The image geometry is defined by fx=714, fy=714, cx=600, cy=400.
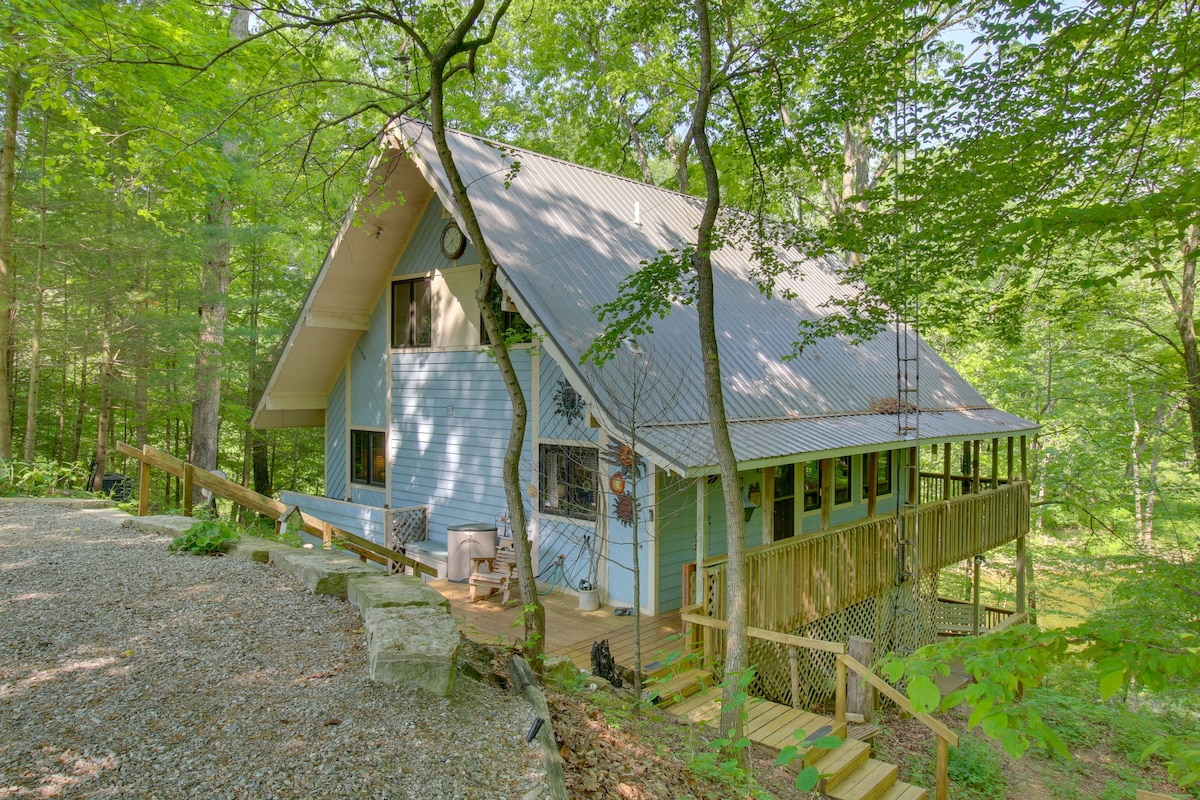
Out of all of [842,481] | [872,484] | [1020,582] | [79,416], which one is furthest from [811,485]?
[79,416]

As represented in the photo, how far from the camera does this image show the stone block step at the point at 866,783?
6.46 meters

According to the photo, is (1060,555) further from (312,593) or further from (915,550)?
(312,593)

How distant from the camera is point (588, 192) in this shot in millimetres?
12117

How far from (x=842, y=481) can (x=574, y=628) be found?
602 centimetres

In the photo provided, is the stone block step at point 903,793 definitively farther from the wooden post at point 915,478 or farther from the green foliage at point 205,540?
the green foliage at point 205,540

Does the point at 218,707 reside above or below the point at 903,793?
above

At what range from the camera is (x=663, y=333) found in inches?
391

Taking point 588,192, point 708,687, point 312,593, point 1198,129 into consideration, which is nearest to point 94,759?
point 312,593

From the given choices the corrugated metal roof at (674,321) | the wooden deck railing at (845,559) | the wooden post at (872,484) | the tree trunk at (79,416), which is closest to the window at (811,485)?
the wooden post at (872,484)

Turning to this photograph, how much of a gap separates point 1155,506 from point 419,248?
20395 millimetres

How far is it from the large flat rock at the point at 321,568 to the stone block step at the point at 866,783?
463cm

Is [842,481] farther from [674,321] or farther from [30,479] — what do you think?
[30,479]

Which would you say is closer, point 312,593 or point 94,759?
point 94,759

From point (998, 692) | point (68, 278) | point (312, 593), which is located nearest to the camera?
point (998, 692)
